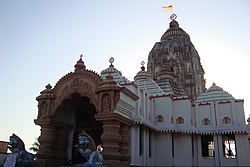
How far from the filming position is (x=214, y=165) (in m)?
18.2

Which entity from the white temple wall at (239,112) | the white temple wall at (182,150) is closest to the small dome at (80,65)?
the white temple wall at (182,150)

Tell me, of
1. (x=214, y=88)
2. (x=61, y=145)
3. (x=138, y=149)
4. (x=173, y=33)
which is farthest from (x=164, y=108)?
(x=173, y=33)

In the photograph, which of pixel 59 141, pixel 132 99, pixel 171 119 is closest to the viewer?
pixel 132 99

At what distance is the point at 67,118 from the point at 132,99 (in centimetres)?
384

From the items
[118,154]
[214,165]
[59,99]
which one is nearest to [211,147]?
[214,165]

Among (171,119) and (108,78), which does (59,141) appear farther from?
(171,119)

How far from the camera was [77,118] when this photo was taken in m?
14.2

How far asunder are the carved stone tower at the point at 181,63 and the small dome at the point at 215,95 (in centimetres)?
1249

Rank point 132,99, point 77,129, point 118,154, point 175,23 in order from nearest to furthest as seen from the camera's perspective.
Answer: point 118,154 < point 132,99 < point 77,129 < point 175,23

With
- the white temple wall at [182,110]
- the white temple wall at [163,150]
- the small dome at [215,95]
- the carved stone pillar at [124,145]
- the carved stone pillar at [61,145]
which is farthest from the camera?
the small dome at [215,95]

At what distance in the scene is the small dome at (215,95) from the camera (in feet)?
68.8

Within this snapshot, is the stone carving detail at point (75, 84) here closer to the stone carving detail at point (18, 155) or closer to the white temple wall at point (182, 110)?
the stone carving detail at point (18, 155)

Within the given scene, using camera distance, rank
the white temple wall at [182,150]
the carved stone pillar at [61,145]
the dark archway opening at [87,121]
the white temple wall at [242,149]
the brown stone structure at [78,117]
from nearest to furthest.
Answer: the brown stone structure at [78,117], the carved stone pillar at [61,145], the dark archway opening at [87,121], the white temple wall at [242,149], the white temple wall at [182,150]

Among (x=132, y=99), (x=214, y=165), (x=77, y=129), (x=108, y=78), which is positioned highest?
(x=108, y=78)
